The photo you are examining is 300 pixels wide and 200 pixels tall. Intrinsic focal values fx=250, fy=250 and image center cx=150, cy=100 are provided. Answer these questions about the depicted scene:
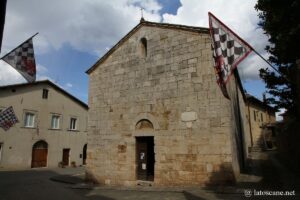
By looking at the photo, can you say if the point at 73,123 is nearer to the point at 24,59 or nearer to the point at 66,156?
the point at 66,156

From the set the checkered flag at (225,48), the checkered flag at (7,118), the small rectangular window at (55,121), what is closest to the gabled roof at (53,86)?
the small rectangular window at (55,121)

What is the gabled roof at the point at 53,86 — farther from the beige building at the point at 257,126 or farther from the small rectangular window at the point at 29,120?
the beige building at the point at 257,126

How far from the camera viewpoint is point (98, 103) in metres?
13.3

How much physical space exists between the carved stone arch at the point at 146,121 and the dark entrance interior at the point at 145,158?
682mm

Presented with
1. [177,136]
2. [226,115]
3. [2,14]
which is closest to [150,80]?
[177,136]

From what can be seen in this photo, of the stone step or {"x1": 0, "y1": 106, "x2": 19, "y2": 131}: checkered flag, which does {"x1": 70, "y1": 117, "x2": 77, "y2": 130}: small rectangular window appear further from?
the stone step

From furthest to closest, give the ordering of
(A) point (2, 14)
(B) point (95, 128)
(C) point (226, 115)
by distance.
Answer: (B) point (95, 128)
(C) point (226, 115)
(A) point (2, 14)

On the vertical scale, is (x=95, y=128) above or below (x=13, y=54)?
below

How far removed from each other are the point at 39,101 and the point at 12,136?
13.4ft

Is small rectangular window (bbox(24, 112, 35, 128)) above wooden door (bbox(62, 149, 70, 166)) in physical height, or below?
above

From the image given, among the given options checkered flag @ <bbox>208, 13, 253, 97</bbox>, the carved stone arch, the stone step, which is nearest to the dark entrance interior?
the carved stone arch

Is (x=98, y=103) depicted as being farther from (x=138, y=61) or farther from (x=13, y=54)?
(x=13, y=54)

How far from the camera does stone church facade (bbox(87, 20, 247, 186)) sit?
9.66m

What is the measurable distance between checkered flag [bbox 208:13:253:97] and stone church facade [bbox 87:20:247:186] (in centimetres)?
252
